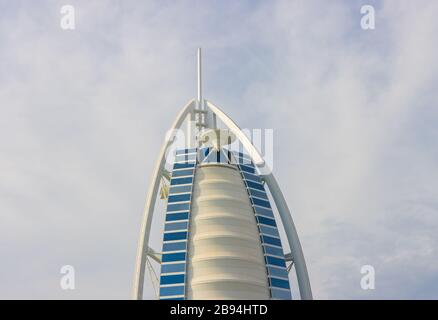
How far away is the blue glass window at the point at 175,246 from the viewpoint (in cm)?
8826

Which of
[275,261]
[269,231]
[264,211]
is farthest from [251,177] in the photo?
[275,261]

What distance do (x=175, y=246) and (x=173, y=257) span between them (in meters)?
1.71

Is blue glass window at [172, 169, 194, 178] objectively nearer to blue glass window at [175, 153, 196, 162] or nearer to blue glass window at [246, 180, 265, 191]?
blue glass window at [175, 153, 196, 162]

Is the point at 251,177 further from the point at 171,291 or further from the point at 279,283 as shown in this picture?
the point at 171,291

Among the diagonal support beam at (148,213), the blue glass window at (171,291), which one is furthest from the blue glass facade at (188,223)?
the diagonal support beam at (148,213)

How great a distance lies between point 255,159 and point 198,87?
53.2ft

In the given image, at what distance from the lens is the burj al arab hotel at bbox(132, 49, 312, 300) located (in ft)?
281

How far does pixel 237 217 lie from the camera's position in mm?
91375

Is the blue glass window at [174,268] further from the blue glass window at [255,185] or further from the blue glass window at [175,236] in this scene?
the blue glass window at [255,185]

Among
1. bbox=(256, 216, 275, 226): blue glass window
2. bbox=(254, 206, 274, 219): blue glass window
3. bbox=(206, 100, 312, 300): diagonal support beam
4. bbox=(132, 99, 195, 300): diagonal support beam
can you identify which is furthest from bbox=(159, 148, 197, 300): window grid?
bbox=(256, 216, 275, 226): blue glass window
